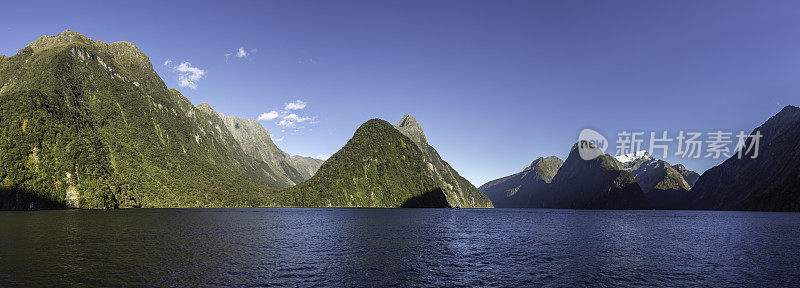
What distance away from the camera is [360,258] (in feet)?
158

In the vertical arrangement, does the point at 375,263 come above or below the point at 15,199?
above

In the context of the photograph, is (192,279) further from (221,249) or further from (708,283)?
(708,283)

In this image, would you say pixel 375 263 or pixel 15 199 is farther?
pixel 15 199

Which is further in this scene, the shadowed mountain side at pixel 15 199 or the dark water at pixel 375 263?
the shadowed mountain side at pixel 15 199

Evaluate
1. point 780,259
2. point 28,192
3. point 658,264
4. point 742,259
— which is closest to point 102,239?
point 658,264

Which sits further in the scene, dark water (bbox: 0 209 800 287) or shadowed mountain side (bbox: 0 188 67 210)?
shadowed mountain side (bbox: 0 188 67 210)

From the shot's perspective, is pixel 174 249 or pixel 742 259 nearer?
pixel 742 259

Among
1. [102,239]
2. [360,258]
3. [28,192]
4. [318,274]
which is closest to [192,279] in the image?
[318,274]

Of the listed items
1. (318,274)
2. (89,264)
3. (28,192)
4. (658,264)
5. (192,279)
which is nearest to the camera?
(192,279)

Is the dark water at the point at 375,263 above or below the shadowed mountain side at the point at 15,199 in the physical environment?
above

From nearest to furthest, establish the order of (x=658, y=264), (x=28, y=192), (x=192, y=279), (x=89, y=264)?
(x=192, y=279) → (x=89, y=264) → (x=658, y=264) → (x=28, y=192)

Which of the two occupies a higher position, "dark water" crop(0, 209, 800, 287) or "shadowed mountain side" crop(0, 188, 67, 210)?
"dark water" crop(0, 209, 800, 287)

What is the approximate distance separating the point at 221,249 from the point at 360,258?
73.4 ft

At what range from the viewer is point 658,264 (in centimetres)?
4578
